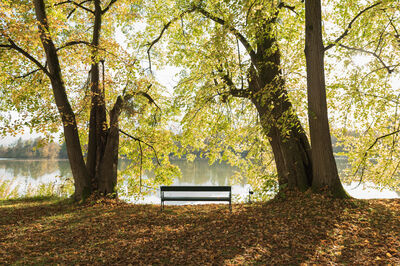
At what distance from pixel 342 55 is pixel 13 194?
1396cm

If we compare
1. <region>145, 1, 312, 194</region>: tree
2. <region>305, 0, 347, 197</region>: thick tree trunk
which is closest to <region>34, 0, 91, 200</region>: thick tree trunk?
<region>145, 1, 312, 194</region>: tree

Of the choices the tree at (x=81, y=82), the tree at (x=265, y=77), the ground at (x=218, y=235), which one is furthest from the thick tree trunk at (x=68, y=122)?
the tree at (x=265, y=77)

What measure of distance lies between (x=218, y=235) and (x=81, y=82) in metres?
7.54

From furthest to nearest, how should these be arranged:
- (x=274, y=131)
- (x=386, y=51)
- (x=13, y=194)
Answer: (x=13, y=194) < (x=386, y=51) < (x=274, y=131)

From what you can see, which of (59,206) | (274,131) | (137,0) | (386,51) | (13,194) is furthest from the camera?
(13,194)

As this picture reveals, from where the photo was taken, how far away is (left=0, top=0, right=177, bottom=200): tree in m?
7.68

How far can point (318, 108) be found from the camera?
235 inches

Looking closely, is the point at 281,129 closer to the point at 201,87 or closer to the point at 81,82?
the point at 201,87

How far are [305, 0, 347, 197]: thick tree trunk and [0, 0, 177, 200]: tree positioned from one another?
205 inches

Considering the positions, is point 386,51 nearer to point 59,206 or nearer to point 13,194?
Answer: point 59,206

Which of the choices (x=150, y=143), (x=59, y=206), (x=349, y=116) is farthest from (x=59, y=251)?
(x=349, y=116)

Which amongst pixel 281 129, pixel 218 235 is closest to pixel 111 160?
pixel 218 235

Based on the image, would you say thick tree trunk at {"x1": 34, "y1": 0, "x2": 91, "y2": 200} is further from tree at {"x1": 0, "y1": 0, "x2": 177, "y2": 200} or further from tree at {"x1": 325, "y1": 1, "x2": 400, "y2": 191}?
tree at {"x1": 325, "y1": 1, "x2": 400, "y2": 191}

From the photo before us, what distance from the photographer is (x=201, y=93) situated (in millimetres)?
8000
